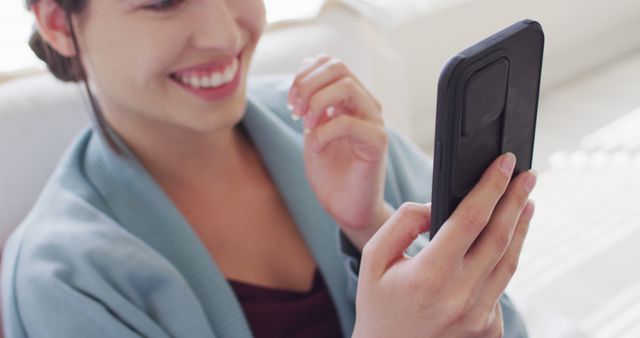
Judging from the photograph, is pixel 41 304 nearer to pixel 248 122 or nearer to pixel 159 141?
pixel 159 141

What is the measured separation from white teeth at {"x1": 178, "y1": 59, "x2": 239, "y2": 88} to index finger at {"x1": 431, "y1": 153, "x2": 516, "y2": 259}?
331 mm

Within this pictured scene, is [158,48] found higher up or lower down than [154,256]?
higher up

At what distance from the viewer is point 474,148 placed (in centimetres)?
49

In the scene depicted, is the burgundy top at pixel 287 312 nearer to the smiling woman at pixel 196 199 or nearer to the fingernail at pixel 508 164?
the smiling woman at pixel 196 199

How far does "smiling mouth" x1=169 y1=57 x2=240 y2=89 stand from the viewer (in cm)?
72

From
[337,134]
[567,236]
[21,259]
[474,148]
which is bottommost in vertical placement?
[567,236]

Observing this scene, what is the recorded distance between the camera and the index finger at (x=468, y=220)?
1.56 feet

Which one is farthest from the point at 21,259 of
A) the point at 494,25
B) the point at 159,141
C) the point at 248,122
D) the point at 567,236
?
the point at 494,25

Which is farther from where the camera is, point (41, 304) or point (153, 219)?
point (153, 219)

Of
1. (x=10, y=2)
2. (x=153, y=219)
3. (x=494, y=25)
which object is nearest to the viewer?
(x=153, y=219)

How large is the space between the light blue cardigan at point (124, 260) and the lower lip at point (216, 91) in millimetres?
120

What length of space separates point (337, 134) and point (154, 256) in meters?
0.22

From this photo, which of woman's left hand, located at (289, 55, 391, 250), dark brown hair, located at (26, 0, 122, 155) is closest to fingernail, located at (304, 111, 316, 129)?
woman's left hand, located at (289, 55, 391, 250)

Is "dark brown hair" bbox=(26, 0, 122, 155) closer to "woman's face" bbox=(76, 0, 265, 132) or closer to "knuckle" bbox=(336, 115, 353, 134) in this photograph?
"woman's face" bbox=(76, 0, 265, 132)
